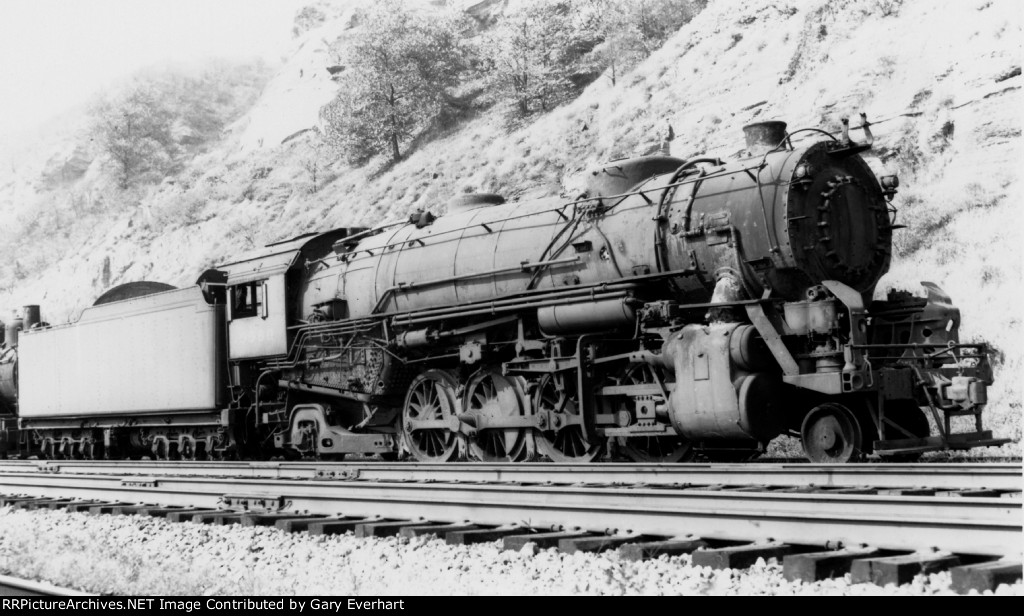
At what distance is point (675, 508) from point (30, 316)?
21.1 m

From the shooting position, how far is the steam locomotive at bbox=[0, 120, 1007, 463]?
10172mm

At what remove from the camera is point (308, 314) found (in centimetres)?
1572

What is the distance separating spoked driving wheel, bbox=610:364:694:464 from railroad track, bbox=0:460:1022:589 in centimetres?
155

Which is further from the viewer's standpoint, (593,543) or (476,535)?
(476,535)

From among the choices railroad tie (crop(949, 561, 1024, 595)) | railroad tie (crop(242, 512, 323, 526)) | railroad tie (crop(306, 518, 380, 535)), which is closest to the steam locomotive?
railroad tie (crop(306, 518, 380, 535))

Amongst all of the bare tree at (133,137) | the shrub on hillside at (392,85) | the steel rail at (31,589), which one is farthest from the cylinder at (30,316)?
the bare tree at (133,137)

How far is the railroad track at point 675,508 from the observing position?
532cm

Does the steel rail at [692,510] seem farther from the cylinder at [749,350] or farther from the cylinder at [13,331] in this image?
the cylinder at [13,331]

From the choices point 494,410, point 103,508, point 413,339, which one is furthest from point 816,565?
point 413,339

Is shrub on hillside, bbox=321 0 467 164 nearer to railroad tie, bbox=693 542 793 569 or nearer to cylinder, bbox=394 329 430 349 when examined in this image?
cylinder, bbox=394 329 430 349

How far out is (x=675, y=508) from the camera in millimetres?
6988

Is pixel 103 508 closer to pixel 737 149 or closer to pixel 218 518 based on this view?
pixel 218 518

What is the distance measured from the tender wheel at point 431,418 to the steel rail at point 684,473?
1505 mm

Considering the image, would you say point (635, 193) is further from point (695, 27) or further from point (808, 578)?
point (695, 27)
